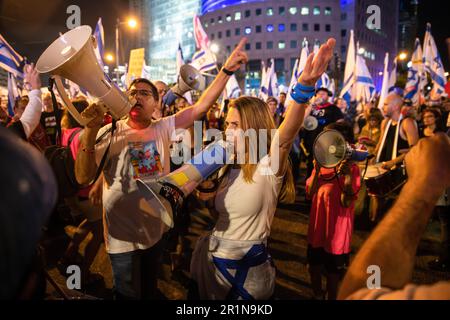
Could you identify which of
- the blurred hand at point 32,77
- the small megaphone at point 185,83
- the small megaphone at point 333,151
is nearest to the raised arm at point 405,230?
the small megaphone at point 333,151

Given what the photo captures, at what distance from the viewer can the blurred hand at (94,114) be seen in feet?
6.94

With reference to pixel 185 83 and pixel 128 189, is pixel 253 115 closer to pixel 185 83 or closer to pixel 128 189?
pixel 128 189

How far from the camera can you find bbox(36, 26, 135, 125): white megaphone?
2.00 metres

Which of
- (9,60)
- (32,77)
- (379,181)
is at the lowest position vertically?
(379,181)

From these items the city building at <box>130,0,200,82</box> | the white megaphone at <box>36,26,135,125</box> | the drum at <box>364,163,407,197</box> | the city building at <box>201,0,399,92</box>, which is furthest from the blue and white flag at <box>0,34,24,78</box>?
the city building at <box>130,0,200,82</box>

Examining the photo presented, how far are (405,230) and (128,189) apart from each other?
6.47ft

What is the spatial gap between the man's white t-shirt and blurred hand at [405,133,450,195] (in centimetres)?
178

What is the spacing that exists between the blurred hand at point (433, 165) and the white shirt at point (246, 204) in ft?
3.13

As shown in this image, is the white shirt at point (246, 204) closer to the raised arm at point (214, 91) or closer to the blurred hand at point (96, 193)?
the raised arm at point (214, 91)

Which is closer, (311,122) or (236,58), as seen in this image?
(236,58)

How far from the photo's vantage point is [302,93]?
188 cm

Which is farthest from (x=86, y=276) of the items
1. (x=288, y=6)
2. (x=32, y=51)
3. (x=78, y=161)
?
(x=288, y=6)

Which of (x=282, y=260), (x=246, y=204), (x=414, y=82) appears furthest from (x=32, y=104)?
(x=414, y=82)
